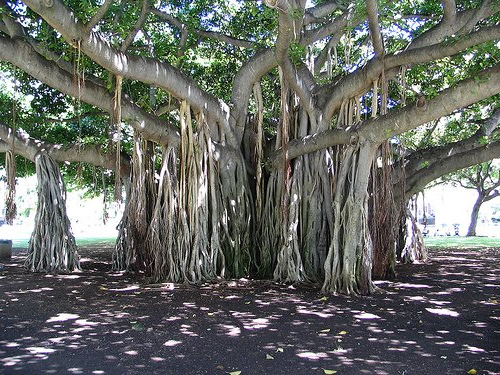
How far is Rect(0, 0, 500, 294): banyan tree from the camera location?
565 cm

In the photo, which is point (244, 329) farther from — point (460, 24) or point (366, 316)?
point (460, 24)

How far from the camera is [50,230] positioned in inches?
323

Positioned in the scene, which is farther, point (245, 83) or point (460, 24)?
point (245, 83)

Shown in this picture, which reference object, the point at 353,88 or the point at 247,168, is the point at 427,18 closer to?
the point at 353,88

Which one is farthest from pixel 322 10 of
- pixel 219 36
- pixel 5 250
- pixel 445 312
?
pixel 5 250

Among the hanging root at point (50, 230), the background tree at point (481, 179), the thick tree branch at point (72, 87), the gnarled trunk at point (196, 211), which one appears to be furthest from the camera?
the background tree at point (481, 179)

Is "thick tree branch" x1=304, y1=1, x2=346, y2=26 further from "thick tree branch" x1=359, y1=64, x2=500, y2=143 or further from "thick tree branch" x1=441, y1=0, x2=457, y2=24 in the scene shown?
"thick tree branch" x1=359, y1=64, x2=500, y2=143

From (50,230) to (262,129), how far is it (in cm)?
401

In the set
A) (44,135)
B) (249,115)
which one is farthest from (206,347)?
(44,135)

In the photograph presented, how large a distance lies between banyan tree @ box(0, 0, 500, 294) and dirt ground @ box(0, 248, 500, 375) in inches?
28.7

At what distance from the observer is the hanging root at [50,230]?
8.12m

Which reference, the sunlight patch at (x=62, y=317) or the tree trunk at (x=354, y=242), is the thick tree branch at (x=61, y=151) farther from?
the tree trunk at (x=354, y=242)

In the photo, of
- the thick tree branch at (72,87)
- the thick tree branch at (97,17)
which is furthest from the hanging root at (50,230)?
the thick tree branch at (97,17)

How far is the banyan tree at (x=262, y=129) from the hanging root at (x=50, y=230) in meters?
0.41
